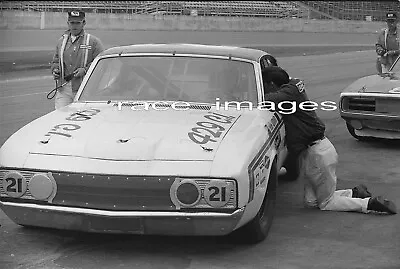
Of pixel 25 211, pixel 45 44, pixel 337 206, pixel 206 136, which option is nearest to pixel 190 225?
pixel 206 136

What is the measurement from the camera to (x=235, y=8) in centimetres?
3278

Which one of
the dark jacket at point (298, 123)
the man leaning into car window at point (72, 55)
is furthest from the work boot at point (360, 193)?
the man leaning into car window at point (72, 55)

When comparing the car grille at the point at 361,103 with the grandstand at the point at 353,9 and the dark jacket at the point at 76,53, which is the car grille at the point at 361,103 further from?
the grandstand at the point at 353,9

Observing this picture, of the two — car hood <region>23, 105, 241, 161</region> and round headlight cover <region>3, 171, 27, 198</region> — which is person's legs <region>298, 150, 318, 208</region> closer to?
car hood <region>23, 105, 241, 161</region>

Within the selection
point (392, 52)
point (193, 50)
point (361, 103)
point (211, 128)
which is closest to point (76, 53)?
point (193, 50)

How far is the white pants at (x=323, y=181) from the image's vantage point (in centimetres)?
572

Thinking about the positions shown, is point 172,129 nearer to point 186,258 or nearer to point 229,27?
point 186,258

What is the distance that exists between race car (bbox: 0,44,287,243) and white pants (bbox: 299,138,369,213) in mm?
462

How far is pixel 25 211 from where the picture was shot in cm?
445

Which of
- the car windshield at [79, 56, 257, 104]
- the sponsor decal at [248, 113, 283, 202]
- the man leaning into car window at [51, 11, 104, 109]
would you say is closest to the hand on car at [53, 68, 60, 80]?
the man leaning into car window at [51, 11, 104, 109]

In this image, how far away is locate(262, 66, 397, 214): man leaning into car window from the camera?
18.7 feet

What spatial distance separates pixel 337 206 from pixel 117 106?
199 centimetres

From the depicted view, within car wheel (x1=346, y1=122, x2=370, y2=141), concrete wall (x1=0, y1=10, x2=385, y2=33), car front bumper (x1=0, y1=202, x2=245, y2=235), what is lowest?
concrete wall (x1=0, y1=10, x2=385, y2=33)

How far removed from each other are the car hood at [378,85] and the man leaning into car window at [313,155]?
300cm
